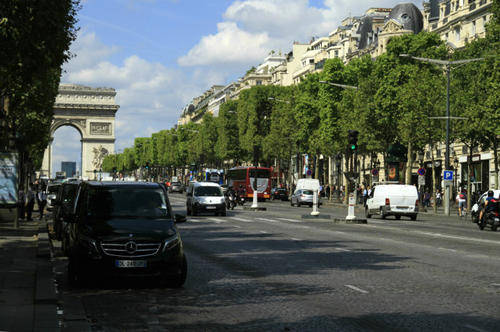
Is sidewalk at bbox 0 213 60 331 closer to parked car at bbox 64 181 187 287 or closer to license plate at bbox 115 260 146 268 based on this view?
parked car at bbox 64 181 187 287

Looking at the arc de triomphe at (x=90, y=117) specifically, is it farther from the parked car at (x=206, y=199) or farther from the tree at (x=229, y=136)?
the parked car at (x=206, y=199)

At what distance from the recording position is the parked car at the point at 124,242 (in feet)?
42.7

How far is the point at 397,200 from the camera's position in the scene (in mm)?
44688

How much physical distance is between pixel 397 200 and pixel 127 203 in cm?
3152

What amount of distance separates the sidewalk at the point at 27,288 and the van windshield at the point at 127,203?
132 centimetres

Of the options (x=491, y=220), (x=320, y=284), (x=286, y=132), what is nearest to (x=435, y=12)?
(x=286, y=132)

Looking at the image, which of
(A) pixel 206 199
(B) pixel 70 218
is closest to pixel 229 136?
(A) pixel 206 199

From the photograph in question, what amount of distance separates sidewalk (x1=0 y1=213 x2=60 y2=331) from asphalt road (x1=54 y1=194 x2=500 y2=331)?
0.24 m

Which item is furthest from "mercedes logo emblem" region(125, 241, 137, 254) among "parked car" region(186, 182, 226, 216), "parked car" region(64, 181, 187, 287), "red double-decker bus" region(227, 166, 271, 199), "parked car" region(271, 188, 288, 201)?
"parked car" region(271, 188, 288, 201)

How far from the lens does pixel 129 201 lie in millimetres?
14594

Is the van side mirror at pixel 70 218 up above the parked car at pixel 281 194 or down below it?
below

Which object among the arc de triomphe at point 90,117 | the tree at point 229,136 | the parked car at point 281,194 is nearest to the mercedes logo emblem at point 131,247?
the parked car at point 281,194

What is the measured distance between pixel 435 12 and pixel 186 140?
3012 inches

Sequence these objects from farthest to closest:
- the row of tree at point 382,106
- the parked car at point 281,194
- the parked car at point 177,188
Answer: the parked car at point 177,188
the parked car at point 281,194
the row of tree at point 382,106
